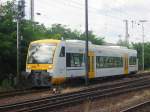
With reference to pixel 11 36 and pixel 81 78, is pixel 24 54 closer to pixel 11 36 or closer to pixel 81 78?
pixel 11 36

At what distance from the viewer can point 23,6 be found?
3406 cm

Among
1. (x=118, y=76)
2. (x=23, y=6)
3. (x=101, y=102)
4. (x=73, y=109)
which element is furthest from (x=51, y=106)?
(x=118, y=76)

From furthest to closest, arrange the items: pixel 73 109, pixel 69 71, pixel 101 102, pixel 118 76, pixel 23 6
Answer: pixel 118 76 < pixel 23 6 < pixel 69 71 < pixel 101 102 < pixel 73 109

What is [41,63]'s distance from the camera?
2797 cm

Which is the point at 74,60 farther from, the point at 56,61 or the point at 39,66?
the point at 39,66

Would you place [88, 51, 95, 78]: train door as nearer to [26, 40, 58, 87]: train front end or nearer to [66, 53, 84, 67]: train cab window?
[66, 53, 84, 67]: train cab window

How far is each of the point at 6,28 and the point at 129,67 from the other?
15755mm

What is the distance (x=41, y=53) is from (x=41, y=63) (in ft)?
2.28

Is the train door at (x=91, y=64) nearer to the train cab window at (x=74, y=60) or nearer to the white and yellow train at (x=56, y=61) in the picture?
the white and yellow train at (x=56, y=61)

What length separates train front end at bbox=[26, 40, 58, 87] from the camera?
27531 millimetres

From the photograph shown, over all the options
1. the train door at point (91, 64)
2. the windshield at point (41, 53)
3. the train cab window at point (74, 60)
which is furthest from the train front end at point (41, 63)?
the train door at point (91, 64)

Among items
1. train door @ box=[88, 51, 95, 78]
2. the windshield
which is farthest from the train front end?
train door @ box=[88, 51, 95, 78]

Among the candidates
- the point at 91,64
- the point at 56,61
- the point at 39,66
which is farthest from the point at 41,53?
the point at 91,64

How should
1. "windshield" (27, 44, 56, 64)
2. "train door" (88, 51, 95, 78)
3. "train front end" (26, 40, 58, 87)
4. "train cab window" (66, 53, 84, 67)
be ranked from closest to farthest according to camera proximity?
"train front end" (26, 40, 58, 87) < "windshield" (27, 44, 56, 64) < "train cab window" (66, 53, 84, 67) < "train door" (88, 51, 95, 78)
